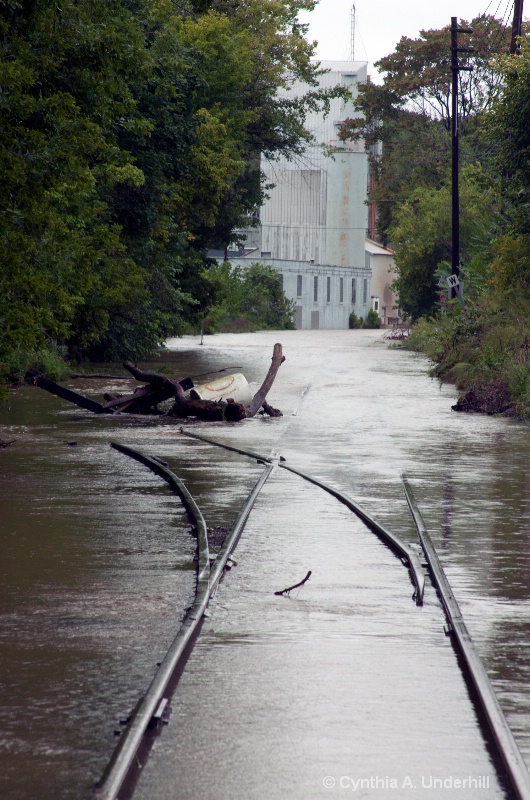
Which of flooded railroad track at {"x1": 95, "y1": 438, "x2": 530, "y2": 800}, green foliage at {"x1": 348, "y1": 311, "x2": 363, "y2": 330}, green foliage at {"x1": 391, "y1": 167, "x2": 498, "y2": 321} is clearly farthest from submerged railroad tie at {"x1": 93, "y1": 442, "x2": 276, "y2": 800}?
green foliage at {"x1": 348, "y1": 311, "x2": 363, "y2": 330}

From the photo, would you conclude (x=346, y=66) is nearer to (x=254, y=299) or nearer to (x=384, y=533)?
(x=254, y=299)

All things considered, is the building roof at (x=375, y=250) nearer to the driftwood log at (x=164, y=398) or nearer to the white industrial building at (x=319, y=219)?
the white industrial building at (x=319, y=219)

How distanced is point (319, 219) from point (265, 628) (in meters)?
92.9

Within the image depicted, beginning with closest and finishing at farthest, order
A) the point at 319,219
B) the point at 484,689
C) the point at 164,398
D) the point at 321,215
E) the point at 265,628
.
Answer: the point at 484,689 < the point at 265,628 < the point at 164,398 < the point at 321,215 < the point at 319,219

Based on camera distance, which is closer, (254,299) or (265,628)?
(265,628)

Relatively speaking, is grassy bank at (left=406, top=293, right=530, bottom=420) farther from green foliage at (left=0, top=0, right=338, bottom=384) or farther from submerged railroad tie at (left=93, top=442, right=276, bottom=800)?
submerged railroad tie at (left=93, top=442, right=276, bottom=800)

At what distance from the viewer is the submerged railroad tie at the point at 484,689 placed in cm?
512

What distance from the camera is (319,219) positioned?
325 ft

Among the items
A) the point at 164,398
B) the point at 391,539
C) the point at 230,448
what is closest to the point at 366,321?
the point at 164,398

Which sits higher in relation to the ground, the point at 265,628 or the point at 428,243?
the point at 428,243

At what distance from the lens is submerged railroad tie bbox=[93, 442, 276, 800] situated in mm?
5098

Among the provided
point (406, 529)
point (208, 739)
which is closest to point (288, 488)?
point (406, 529)

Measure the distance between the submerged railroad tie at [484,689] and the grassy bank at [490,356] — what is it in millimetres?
15234

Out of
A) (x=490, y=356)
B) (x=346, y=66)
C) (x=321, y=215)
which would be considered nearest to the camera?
(x=490, y=356)
